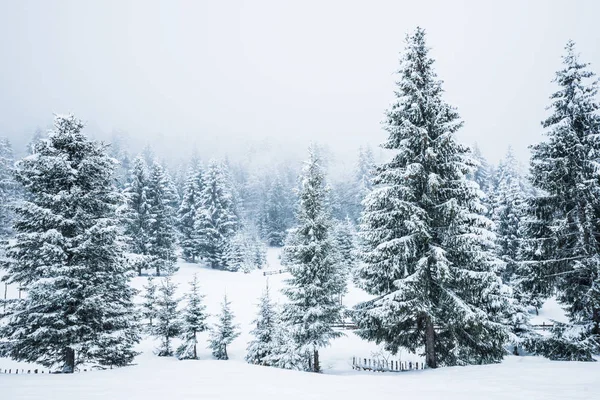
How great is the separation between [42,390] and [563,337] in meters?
18.4

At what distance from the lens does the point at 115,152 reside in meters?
117

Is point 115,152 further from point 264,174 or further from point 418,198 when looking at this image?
point 418,198

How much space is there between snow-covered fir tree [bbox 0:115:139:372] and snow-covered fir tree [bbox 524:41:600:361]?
60.8ft

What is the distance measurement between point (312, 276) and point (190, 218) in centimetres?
4381

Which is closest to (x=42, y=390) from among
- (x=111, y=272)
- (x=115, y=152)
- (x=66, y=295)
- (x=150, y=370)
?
(x=150, y=370)

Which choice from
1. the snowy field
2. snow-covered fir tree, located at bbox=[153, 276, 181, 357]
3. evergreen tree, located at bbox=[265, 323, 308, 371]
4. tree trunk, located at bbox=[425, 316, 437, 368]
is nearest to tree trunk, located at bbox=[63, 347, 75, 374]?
the snowy field

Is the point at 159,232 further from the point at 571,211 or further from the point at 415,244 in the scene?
the point at 571,211

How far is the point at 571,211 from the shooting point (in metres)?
14.5

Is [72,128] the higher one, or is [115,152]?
[115,152]

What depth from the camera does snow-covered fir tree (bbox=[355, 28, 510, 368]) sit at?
1320 centimetres

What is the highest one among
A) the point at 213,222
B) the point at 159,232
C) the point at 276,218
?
the point at 276,218

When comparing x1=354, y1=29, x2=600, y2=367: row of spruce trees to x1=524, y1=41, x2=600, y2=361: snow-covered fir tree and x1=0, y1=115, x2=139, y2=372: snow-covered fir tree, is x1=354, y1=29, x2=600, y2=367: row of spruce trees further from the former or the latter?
x1=0, y1=115, x2=139, y2=372: snow-covered fir tree

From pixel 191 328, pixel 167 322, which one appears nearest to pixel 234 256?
pixel 167 322

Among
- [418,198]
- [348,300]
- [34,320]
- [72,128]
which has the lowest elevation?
[348,300]
